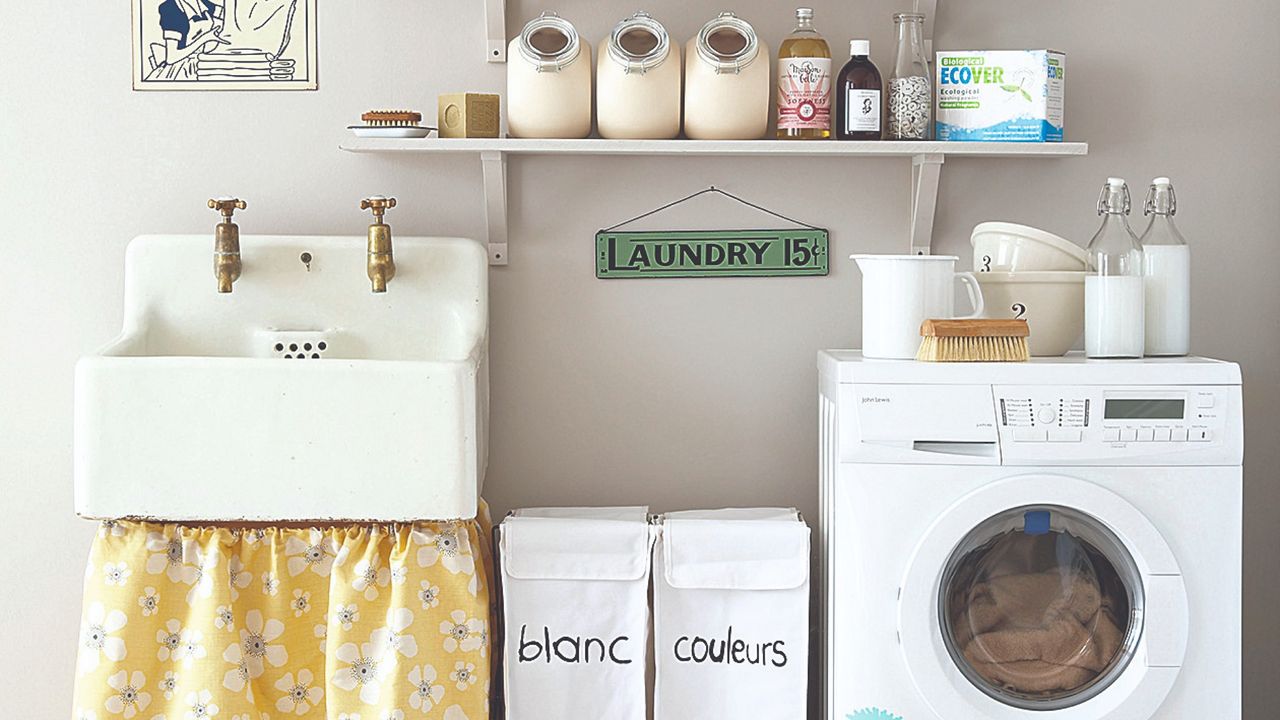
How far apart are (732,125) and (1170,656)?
1084 mm

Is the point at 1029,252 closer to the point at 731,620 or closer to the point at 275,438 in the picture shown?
the point at 731,620

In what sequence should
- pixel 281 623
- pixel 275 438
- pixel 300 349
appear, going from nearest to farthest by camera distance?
pixel 275 438 < pixel 281 623 < pixel 300 349

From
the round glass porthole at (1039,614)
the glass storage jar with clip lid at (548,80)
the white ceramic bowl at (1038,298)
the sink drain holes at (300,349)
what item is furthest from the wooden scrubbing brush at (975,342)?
the sink drain holes at (300,349)

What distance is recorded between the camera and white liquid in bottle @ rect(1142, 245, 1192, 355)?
201 centimetres

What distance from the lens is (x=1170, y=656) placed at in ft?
6.00

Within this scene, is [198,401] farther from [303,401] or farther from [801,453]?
[801,453]

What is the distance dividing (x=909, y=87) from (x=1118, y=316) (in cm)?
53

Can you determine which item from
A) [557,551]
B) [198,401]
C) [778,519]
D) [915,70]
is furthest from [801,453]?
[198,401]

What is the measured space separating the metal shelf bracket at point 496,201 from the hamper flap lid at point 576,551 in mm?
529

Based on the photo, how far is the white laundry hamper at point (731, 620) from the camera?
1.97m

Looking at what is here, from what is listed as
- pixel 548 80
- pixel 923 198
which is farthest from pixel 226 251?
pixel 923 198

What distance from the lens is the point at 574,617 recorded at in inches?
77.9

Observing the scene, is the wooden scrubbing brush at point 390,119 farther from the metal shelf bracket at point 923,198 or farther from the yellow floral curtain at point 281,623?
the metal shelf bracket at point 923,198

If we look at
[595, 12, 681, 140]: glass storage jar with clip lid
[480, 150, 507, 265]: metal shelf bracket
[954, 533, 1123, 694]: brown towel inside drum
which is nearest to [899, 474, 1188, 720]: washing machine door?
[954, 533, 1123, 694]: brown towel inside drum
